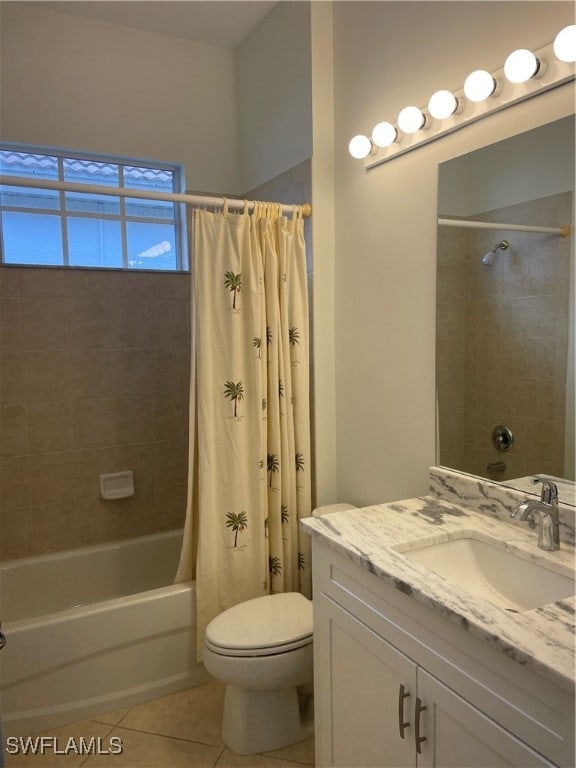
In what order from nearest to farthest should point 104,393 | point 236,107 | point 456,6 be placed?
point 456,6
point 104,393
point 236,107

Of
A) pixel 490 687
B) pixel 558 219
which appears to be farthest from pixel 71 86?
pixel 490 687

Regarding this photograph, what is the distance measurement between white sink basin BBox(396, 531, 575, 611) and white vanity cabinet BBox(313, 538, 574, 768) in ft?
0.55

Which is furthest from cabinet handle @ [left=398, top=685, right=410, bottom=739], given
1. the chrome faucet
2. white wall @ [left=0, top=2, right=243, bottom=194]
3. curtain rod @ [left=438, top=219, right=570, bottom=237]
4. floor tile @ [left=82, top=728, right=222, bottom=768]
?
white wall @ [left=0, top=2, right=243, bottom=194]

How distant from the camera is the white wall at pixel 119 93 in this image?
2518 mm

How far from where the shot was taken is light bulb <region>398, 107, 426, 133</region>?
1778 mm

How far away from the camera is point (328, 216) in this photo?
241 centimetres

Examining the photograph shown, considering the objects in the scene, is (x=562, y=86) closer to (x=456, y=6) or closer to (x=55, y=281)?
(x=456, y=6)

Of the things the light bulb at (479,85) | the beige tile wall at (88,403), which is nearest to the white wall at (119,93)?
the beige tile wall at (88,403)

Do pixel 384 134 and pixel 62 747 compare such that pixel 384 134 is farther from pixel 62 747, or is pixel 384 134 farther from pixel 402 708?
pixel 62 747

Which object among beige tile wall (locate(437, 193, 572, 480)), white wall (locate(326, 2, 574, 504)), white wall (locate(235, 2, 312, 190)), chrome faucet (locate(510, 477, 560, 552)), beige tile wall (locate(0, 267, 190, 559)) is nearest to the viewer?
chrome faucet (locate(510, 477, 560, 552))

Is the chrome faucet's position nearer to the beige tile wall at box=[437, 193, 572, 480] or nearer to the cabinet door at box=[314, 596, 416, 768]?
the beige tile wall at box=[437, 193, 572, 480]

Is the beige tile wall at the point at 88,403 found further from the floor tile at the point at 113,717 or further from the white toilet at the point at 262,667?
the white toilet at the point at 262,667

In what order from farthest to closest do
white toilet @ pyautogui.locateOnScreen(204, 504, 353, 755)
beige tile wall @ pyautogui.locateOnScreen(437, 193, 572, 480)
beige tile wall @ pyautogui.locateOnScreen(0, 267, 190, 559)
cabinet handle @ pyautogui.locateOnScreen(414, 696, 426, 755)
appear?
beige tile wall @ pyautogui.locateOnScreen(0, 267, 190, 559)
white toilet @ pyautogui.locateOnScreen(204, 504, 353, 755)
beige tile wall @ pyautogui.locateOnScreen(437, 193, 572, 480)
cabinet handle @ pyautogui.locateOnScreen(414, 696, 426, 755)

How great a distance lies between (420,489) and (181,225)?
2014 mm
